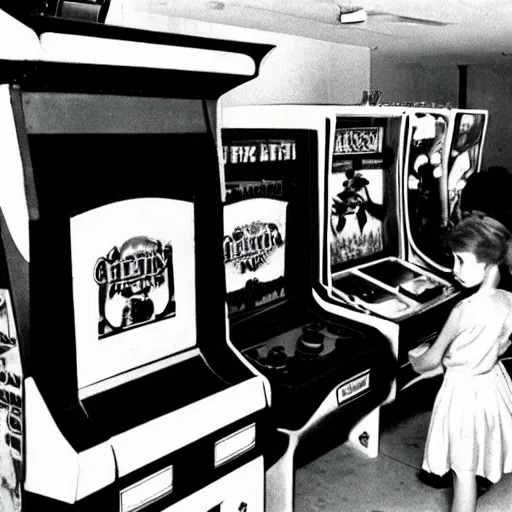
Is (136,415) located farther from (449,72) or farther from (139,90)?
(449,72)

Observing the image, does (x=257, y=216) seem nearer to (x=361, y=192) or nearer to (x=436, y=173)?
(x=361, y=192)

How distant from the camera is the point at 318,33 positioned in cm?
352

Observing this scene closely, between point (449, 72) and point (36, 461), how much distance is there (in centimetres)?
550

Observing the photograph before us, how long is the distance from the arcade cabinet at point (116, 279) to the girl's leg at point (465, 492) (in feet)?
2.55

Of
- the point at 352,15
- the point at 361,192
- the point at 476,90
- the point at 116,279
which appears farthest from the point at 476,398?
the point at 476,90

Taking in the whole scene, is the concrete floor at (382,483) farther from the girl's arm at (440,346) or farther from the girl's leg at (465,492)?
the girl's arm at (440,346)

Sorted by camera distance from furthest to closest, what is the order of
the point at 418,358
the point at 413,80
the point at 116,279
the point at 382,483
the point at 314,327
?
the point at 413,80, the point at 382,483, the point at 314,327, the point at 418,358, the point at 116,279

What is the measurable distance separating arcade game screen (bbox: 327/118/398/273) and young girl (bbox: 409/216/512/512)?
682 millimetres

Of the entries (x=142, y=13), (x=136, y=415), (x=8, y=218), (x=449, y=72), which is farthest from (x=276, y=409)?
(x=449, y=72)

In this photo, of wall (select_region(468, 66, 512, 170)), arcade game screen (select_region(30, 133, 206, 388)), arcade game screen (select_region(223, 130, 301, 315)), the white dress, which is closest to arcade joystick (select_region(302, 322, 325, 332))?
arcade game screen (select_region(223, 130, 301, 315))

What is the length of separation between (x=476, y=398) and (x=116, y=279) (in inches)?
52.7

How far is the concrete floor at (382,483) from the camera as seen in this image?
2.74 meters

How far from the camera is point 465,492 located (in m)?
2.39

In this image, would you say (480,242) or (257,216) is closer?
(480,242)
